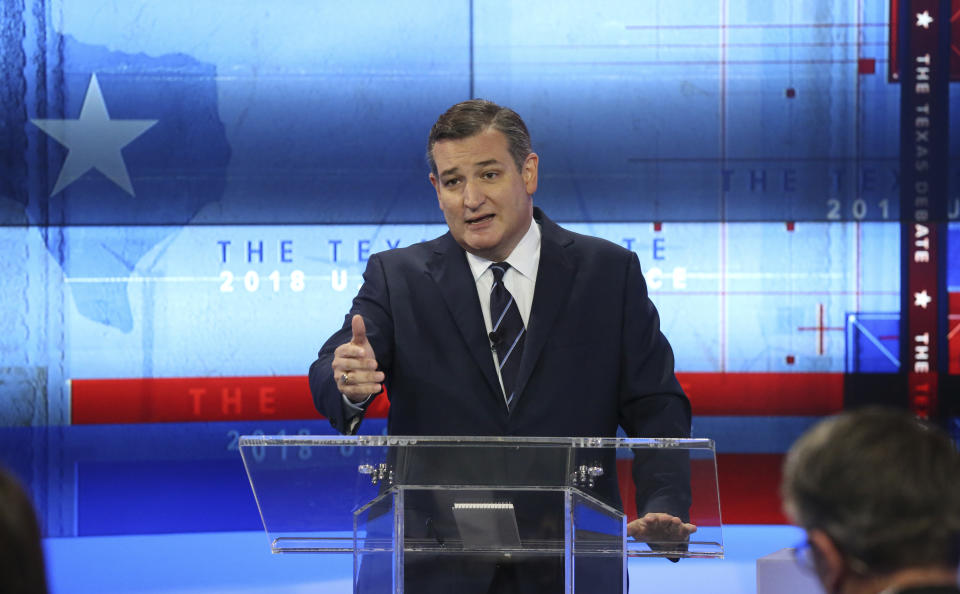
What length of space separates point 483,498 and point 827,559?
2.30 ft

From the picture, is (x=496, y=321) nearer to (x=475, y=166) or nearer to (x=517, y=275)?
(x=517, y=275)

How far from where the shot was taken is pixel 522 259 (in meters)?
2.26

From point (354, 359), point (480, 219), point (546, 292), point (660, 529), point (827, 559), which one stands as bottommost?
point (660, 529)

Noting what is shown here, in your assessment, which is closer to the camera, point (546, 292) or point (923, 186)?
point (546, 292)

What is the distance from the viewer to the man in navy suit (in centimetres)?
210

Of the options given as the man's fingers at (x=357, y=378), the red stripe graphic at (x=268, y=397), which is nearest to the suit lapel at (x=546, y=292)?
the man's fingers at (x=357, y=378)

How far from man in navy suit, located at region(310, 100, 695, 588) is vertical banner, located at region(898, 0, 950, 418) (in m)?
2.55

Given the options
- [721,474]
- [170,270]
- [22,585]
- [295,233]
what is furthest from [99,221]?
→ [22,585]

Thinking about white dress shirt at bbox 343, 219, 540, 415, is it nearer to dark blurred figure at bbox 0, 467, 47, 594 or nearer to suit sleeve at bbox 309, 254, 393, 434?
suit sleeve at bbox 309, 254, 393, 434

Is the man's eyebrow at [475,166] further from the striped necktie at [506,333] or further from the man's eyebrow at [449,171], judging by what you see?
A: the striped necktie at [506,333]

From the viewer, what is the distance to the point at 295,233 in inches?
174

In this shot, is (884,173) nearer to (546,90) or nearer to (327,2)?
(546,90)

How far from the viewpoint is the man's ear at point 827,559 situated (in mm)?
918

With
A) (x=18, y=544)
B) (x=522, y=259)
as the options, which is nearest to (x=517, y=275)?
(x=522, y=259)
